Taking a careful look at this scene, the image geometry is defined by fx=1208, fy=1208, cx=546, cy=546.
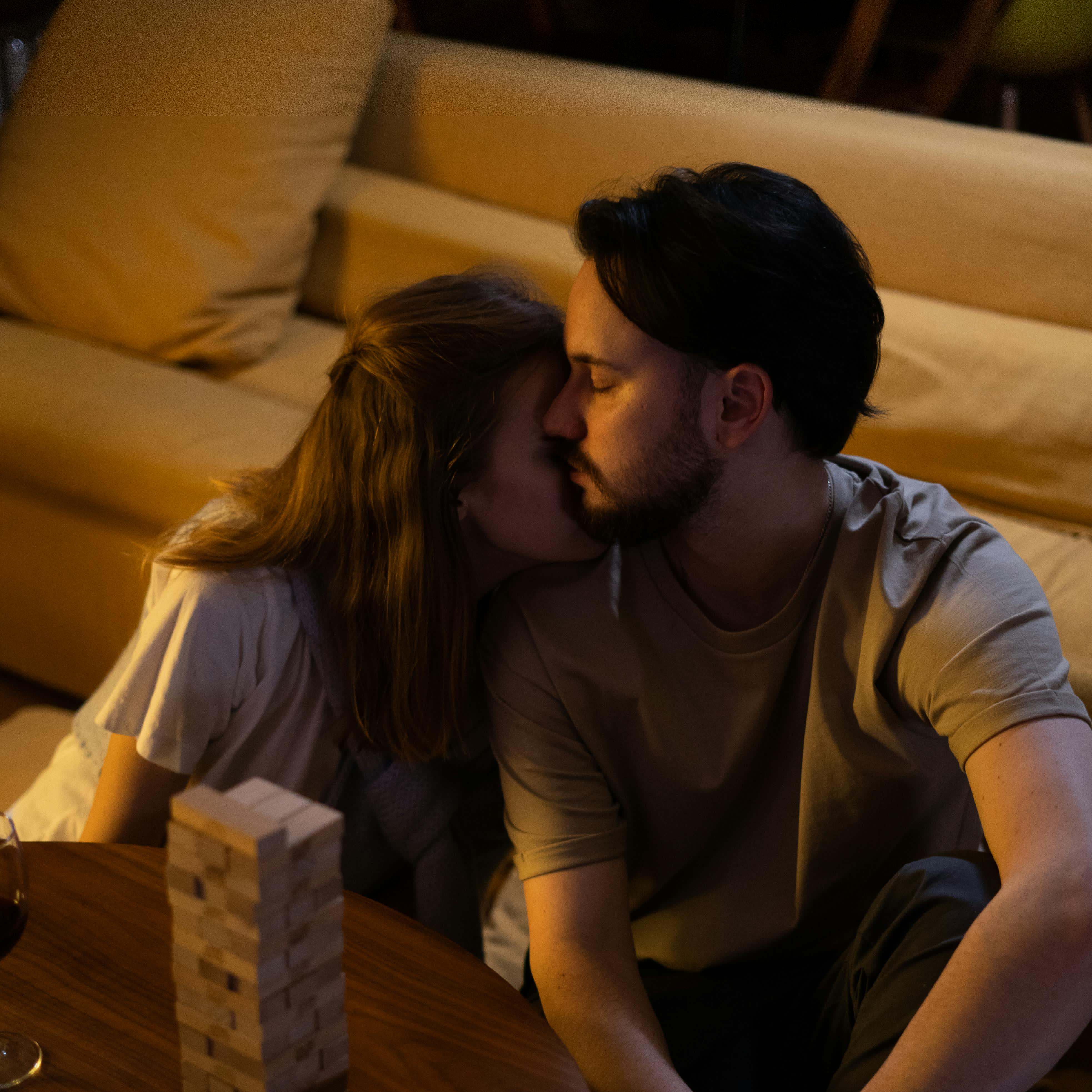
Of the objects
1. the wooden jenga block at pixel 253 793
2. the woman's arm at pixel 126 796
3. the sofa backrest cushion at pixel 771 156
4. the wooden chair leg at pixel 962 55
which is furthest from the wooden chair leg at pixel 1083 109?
the wooden jenga block at pixel 253 793

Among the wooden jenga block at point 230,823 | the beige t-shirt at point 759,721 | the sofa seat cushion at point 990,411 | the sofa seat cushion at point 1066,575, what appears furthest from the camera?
the sofa seat cushion at point 990,411

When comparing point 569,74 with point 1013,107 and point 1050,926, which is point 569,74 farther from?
point 1050,926

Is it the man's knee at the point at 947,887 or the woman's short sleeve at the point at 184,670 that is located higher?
the man's knee at the point at 947,887

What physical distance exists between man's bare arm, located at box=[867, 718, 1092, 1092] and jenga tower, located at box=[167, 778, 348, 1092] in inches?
17.6

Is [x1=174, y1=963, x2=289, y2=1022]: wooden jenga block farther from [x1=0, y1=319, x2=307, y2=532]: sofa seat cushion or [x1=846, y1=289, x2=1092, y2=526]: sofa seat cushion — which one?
[x1=846, y1=289, x2=1092, y2=526]: sofa seat cushion

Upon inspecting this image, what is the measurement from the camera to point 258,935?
62cm

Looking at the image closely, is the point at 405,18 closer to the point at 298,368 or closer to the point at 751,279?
the point at 298,368

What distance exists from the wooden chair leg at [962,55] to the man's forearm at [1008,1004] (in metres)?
2.44

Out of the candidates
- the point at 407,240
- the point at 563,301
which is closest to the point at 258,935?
the point at 563,301

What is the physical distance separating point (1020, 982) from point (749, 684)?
14.2 inches

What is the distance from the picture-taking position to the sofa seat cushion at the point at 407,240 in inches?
82.6

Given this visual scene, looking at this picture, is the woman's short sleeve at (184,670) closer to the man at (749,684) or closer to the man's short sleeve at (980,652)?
the man at (749,684)

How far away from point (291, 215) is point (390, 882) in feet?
3.97

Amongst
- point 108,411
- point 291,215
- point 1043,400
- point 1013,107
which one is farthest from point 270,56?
point 1013,107
